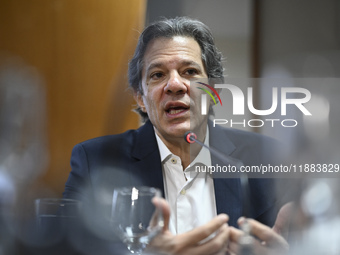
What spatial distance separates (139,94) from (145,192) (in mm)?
726

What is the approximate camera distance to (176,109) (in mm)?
1493

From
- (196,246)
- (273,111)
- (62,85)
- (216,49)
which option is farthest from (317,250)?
(62,85)

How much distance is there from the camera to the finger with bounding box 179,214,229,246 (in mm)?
904

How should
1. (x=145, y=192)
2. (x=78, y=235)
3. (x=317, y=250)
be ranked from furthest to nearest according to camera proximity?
(x=317, y=250), (x=78, y=235), (x=145, y=192)

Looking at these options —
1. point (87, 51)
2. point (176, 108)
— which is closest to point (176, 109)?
point (176, 108)

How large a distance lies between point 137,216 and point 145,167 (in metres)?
0.60

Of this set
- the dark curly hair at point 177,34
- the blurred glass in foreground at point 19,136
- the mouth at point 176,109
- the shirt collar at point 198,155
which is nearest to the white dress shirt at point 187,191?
the shirt collar at point 198,155

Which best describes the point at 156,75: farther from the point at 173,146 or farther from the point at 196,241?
the point at 196,241

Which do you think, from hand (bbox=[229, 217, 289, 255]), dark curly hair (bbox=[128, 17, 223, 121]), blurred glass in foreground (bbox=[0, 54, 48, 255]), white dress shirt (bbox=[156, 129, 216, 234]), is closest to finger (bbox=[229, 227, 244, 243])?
hand (bbox=[229, 217, 289, 255])

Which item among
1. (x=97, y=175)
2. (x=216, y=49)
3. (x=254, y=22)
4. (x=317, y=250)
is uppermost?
(x=254, y=22)

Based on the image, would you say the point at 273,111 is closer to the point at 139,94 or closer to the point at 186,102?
the point at 186,102

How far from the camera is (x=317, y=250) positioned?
1378mm

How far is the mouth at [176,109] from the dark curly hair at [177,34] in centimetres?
10

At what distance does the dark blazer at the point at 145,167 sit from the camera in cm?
145
